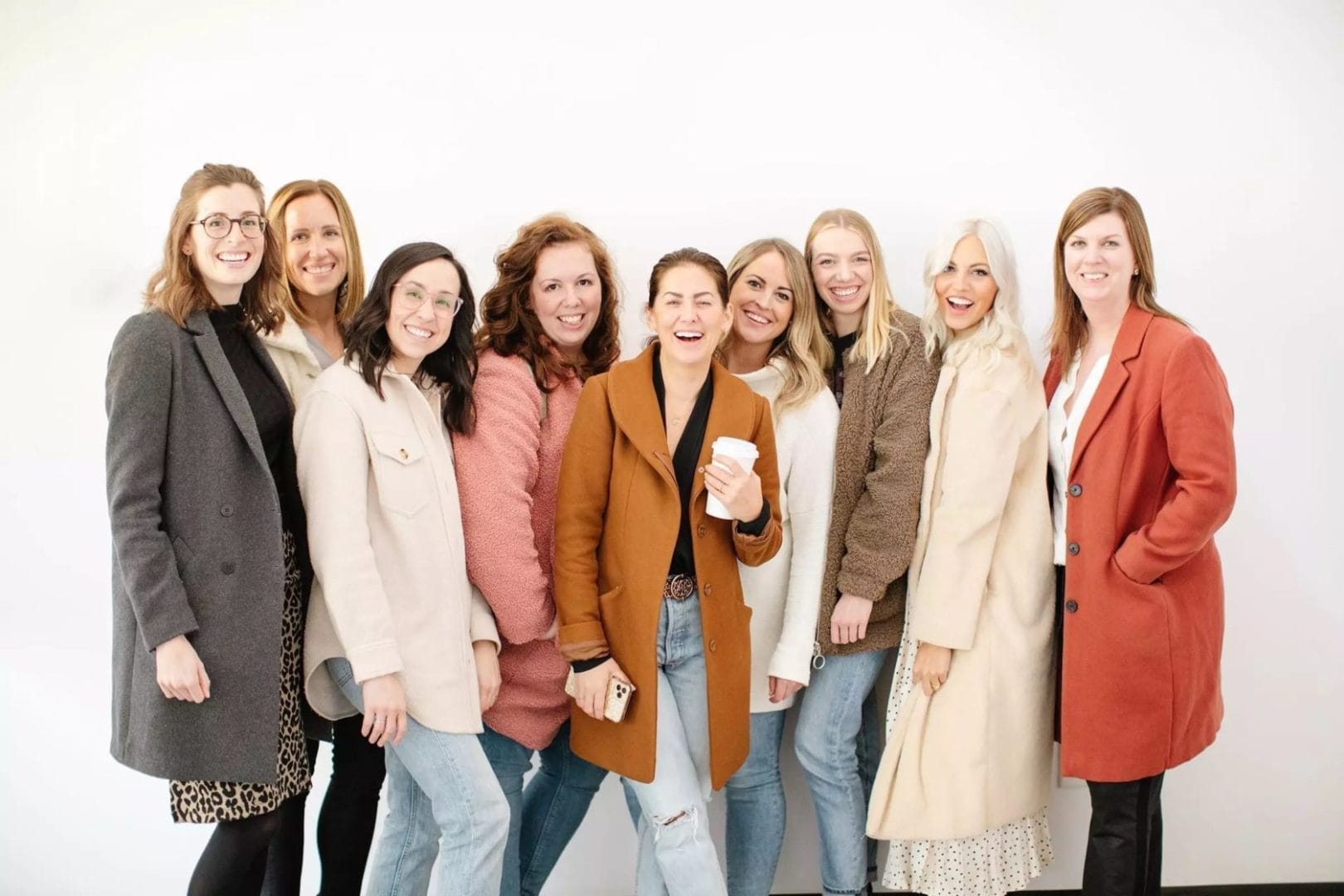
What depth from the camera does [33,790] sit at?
300 centimetres

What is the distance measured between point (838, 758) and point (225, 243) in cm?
194

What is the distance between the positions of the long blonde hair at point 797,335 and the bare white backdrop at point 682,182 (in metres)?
0.43

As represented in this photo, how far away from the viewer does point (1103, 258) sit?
2389mm

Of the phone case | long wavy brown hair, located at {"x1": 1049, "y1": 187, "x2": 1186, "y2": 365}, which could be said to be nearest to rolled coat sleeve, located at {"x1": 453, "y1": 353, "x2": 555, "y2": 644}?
the phone case

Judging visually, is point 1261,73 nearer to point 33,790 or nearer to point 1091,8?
point 1091,8

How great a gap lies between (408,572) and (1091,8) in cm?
271

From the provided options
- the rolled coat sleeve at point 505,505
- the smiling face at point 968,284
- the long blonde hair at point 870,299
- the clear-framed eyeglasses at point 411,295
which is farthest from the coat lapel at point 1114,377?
the clear-framed eyeglasses at point 411,295

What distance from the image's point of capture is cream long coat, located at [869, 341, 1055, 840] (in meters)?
2.38

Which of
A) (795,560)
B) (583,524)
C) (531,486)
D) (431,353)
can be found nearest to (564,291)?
(431,353)

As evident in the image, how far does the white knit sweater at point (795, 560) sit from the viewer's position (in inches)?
94.0

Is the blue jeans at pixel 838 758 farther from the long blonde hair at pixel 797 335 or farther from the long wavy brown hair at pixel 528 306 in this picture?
the long wavy brown hair at pixel 528 306

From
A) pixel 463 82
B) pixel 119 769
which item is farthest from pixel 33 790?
pixel 463 82

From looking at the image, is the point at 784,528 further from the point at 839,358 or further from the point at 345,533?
the point at 345,533

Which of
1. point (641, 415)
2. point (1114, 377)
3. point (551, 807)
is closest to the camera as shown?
point (641, 415)
